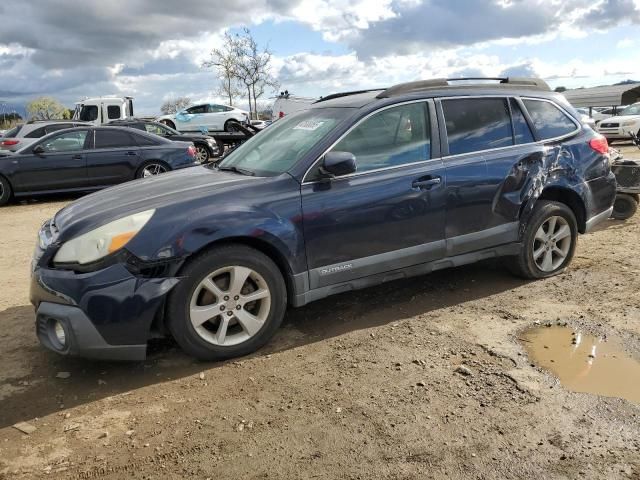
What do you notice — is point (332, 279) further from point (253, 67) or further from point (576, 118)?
point (253, 67)

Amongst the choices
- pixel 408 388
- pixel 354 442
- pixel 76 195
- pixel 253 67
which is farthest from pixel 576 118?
pixel 253 67

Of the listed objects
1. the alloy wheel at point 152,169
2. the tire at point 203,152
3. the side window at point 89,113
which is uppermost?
the side window at point 89,113

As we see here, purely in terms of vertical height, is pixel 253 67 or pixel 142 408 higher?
pixel 253 67

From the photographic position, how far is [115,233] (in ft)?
11.0

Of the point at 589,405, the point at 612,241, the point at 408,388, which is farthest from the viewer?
the point at 612,241

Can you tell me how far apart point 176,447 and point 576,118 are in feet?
14.7

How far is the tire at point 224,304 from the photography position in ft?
11.2

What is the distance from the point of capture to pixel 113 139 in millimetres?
11375

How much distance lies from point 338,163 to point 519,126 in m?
1.96

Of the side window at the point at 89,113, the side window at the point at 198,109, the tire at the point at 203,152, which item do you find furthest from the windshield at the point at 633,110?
the side window at the point at 89,113

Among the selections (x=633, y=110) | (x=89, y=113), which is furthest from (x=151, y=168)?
(x=633, y=110)

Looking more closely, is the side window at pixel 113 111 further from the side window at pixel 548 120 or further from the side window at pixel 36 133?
the side window at pixel 548 120

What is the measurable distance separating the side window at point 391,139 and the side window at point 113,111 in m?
21.4

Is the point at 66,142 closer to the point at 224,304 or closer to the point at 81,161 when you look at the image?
the point at 81,161
